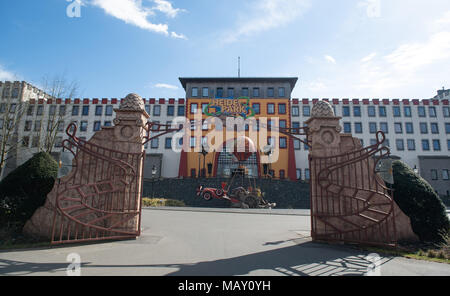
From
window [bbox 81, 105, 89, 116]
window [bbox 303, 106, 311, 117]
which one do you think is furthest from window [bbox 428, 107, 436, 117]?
window [bbox 81, 105, 89, 116]

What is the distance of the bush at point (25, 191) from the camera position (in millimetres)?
7301

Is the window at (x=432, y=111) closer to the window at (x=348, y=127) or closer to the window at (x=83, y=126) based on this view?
the window at (x=348, y=127)

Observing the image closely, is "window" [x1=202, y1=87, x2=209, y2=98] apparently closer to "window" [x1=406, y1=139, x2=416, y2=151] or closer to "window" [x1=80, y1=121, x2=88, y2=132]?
"window" [x1=80, y1=121, x2=88, y2=132]

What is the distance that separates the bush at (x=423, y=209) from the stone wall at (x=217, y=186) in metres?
18.6

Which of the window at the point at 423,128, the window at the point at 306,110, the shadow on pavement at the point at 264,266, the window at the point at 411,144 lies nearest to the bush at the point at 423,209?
the shadow on pavement at the point at 264,266

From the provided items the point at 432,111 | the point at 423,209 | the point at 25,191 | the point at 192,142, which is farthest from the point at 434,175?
the point at 25,191

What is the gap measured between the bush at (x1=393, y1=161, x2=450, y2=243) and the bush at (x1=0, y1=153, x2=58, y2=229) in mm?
10535

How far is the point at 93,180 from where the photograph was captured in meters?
7.49

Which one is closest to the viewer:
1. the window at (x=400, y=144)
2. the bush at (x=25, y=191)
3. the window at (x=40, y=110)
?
the bush at (x=25, y=191)

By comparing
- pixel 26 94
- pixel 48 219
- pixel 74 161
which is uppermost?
pixel 26 94

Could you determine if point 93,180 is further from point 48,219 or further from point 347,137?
point 347,137
